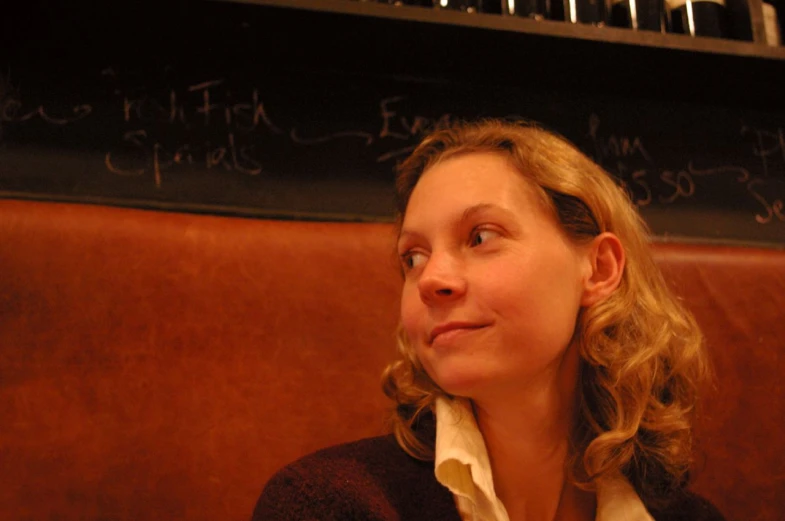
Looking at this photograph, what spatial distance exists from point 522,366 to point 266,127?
78 centimetres

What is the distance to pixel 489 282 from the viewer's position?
64 cm

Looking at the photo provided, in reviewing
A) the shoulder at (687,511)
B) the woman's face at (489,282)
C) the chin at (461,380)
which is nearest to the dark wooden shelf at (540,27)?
the woman's face at (489,282)

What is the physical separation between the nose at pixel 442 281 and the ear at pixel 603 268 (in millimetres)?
186

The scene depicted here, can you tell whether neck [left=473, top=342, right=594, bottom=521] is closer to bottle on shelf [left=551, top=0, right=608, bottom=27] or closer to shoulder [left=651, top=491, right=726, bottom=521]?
shoulder [left=651, top=491, right=726, bottom=521]

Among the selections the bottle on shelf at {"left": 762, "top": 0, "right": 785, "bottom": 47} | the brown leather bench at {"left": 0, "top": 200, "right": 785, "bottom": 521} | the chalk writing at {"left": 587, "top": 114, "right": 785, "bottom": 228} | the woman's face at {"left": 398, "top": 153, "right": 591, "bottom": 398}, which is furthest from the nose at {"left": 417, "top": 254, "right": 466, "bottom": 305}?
the bottle on shelf at {"left": 762, "top": 0, "right": 785, "bottom": 47}

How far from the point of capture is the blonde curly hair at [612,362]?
28.7 inches

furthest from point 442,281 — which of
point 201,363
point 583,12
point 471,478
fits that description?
point 583,12

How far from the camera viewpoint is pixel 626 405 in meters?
0.74

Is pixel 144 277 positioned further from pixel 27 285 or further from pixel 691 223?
pixel 691 223

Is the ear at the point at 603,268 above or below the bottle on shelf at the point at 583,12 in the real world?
below

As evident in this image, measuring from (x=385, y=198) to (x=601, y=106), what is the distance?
550mm

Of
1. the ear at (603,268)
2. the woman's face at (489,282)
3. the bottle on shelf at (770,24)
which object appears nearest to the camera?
the woman's face at (489,282)

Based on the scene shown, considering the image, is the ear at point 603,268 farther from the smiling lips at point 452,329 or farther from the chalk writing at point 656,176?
the chalk writing at point 656,176

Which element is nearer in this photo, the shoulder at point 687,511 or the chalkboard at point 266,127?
the shoulder at point 687,511
